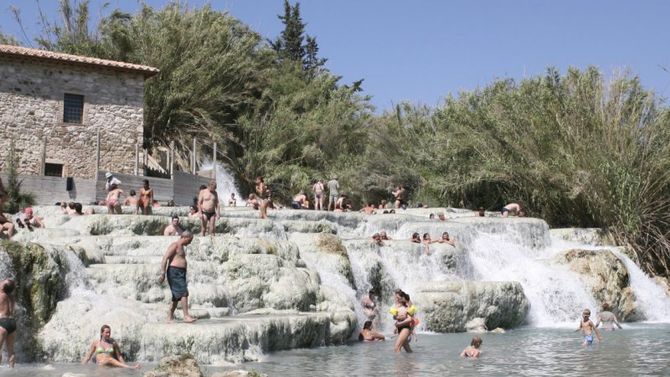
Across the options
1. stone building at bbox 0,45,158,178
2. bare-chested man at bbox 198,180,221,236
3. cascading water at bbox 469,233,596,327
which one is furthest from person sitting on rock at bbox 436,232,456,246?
stone building at bbox 0,45,158,178

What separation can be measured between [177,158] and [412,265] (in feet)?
47.9

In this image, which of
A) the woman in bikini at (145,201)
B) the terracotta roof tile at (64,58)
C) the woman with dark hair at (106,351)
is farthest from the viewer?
the terracotta roof tile at (64,58)

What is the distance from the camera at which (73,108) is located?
28734 millimetres

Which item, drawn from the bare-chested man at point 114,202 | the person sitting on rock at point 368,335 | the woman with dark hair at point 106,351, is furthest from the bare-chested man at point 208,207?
the woman with dark hair at point 106,351

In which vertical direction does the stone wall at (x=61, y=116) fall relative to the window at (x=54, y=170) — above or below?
above

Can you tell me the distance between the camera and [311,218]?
964 inches

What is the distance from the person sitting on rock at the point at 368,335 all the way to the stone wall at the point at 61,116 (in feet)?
48.4

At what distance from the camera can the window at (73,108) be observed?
28.6 metres

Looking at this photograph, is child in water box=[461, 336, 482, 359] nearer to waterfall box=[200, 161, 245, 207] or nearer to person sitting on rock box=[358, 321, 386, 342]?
person sitting on rock box=[358, 321, 386, 342]

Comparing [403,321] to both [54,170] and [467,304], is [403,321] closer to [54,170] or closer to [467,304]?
[467,304]

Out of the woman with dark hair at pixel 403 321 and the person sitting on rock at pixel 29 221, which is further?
the person sitting on rock at pixel 29 221

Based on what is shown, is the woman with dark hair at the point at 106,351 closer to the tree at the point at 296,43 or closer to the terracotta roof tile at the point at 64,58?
the terracotta roof tile at the point at 64,58

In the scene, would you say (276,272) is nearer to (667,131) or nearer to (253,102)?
(667,131)

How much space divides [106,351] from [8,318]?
4.62ft
